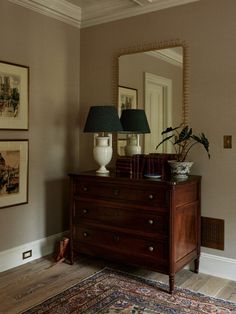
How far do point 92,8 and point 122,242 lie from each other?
239cm

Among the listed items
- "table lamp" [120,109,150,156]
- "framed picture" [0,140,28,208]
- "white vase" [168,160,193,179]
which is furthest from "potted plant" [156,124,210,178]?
"framed picture" [0,140,28,208]

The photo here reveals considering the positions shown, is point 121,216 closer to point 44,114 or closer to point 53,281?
point 53,281

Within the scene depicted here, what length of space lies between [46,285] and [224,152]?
1.86 metres

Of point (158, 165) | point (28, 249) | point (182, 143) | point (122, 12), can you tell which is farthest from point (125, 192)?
point (122, 12)

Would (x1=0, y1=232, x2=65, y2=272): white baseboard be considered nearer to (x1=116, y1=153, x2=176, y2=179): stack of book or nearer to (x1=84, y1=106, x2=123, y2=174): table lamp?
(x1=84, y1=106, x2=123, y2=174): table lamp

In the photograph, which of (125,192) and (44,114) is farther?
(44,114)

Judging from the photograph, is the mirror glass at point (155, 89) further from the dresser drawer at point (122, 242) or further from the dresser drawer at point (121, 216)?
the dresser drawer at point (122, 242)

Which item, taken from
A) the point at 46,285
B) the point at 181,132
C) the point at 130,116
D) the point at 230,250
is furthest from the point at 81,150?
the point at 230,250

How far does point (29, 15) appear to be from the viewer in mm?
3201

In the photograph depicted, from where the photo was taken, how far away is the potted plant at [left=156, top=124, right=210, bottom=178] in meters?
2.80

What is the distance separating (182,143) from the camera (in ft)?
10.2

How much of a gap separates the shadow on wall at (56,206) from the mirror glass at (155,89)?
2.58 feet

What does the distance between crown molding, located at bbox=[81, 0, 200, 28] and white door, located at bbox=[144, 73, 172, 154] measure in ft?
2.09

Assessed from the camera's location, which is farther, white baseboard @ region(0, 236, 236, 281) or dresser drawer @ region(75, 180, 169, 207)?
white baseboard @ region(0, 236, 236, 281)
